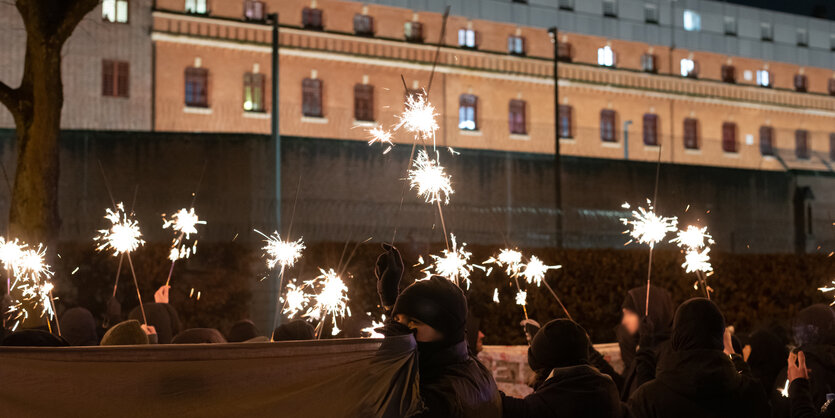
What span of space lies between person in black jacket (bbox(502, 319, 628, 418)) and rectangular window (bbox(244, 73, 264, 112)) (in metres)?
33.2

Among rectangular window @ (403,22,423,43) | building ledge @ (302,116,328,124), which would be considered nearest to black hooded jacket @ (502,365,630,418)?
building ledge @ (302,116,328,124)

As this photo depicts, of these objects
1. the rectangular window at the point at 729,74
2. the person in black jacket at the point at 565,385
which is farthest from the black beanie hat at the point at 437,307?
the rectangular window at the point at 729,74

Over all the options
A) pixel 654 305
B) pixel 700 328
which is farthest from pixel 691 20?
pixel 700 328

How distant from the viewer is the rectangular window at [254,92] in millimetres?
36969

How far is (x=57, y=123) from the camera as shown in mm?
11547

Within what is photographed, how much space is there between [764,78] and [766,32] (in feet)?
8.88

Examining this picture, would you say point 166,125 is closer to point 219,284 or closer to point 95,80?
point 95,80

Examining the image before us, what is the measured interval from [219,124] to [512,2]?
53.2ft

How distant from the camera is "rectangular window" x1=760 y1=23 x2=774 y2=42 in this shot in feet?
A: 168

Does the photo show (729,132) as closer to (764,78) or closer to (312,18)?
(764,78)

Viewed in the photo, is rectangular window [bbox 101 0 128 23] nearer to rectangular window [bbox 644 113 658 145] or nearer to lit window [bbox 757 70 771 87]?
rectangular window [bbox 644 113 658 145]

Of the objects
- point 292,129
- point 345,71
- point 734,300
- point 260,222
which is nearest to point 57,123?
point 260,222

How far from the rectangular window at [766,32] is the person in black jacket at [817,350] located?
49.0 m

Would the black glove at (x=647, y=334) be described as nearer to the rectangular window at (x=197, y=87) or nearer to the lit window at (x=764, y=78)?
the rectangular window at (x=197, y=87)
